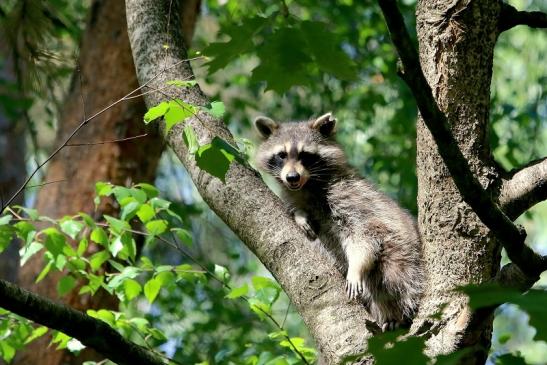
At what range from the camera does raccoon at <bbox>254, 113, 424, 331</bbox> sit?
3605 millimetres

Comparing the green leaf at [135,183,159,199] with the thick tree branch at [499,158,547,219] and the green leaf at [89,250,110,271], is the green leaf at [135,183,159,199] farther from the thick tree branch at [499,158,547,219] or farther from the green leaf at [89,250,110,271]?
the thick tree branch at [499,158,547,219]

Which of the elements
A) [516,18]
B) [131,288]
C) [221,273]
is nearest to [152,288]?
[131,288]

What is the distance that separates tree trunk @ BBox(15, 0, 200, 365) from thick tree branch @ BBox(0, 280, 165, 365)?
310 centimetres

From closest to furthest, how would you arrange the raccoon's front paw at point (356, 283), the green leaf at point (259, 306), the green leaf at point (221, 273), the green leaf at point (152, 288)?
the raccoon's front paw at point (356, 283) < the green leaf at point (259, 306) < the green leaf at point (152, 288) < the green leaf at point (221, 273)

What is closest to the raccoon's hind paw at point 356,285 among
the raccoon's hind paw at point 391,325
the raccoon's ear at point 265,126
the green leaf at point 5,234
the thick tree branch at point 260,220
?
the raccoon's hind paw at point 391,325

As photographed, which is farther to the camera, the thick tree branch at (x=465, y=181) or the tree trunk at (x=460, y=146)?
the tree trunk at (x=460, y=146)

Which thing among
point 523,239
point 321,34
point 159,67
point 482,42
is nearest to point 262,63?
point 321,34

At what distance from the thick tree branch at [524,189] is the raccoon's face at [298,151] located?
1.92 m

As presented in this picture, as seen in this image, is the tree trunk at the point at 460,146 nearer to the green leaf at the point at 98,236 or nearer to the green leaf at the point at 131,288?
the green leaf at the point at 131,288

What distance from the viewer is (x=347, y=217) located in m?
4.13

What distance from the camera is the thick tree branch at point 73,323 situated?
2.13m

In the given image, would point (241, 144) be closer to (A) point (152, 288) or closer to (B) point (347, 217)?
(A) point (152, 288)

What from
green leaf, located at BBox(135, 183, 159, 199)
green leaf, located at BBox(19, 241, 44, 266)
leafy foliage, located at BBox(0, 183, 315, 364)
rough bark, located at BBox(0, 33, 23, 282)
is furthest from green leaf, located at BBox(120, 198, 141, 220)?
rough bark, located at BBox(0, 33, 23, 282)

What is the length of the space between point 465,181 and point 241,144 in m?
1.46
